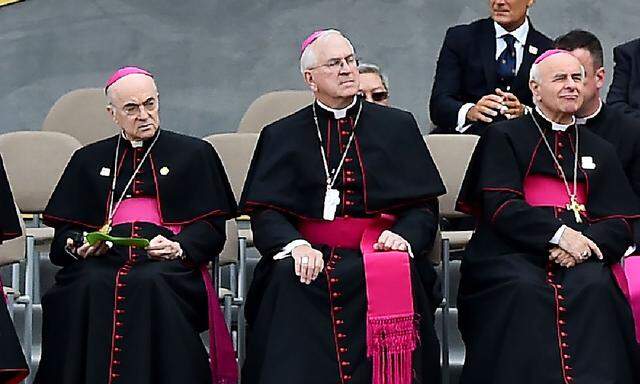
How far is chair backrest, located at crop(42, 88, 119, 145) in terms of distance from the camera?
809 cm

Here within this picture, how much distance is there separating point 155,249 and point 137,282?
0.18 metres

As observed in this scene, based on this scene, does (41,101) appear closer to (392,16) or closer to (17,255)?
(392,16)

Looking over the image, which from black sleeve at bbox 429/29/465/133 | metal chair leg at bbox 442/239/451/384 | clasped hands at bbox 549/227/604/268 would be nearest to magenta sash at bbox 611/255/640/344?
clasped hands at bbox 549/227/604/268

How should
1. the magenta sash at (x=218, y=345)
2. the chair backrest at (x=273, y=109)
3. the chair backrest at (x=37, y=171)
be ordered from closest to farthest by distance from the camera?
the magenta sash at (x=218, y=345), the chair backrest at (x=37, y=171), the chair backrest at (x=273, y=109)

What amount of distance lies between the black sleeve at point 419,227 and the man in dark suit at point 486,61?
135cm

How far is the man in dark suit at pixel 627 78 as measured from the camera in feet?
25.0

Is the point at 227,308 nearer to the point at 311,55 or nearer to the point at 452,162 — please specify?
the point at 311,55

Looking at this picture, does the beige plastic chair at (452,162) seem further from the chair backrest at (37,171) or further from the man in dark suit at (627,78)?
the chair backrest at (37,171)

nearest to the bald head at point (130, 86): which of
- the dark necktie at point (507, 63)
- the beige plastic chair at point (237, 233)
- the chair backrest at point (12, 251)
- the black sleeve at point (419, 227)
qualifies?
the chair backrest at point (12, 251)

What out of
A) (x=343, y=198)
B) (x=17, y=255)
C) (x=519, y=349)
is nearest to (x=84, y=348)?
(x=17, y=255)

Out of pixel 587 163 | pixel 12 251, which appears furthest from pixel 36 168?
pixel 587 163

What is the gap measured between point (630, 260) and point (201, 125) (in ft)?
11.9

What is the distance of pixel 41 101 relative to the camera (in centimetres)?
934

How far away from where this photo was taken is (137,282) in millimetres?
6008
